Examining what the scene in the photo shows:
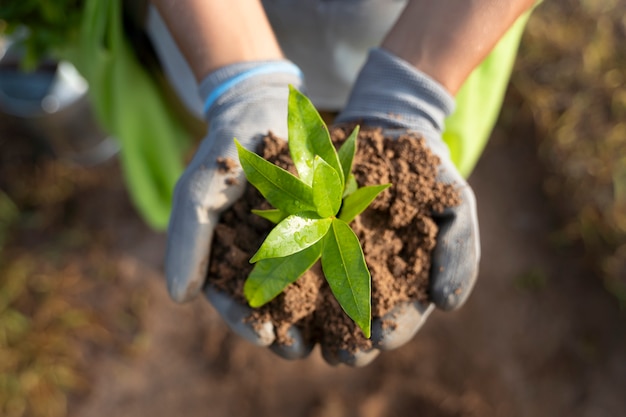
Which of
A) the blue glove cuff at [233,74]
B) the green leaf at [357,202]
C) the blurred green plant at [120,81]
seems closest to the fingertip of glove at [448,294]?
the green leaf at [357,202]

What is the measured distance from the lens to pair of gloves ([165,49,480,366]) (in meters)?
1.15

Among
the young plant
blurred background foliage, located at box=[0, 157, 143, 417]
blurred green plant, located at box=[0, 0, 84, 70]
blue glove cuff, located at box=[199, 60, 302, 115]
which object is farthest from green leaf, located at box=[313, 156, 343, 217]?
blurred background foliage, located at box=[0, 157, 143, 417]

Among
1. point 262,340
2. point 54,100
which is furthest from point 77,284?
point 262,340

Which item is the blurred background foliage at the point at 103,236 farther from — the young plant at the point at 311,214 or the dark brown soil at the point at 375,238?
the young plant at the point at 311,214

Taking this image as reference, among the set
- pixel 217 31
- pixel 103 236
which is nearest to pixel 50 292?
pixel 103 236

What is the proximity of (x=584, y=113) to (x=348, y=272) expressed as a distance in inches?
71.5

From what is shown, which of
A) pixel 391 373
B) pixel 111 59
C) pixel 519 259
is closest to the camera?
pixel 111 59

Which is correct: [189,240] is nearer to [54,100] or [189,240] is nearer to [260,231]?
[260,231]

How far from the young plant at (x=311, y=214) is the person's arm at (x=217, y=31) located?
0.32 metres

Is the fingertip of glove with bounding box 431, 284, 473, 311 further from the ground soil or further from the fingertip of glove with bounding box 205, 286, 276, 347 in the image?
the ground soil

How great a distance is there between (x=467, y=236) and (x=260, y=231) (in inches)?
16.6

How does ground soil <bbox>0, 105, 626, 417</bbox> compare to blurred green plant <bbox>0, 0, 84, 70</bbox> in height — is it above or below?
below

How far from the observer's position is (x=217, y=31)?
3.89ft

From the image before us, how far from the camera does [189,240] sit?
1.17 metres
